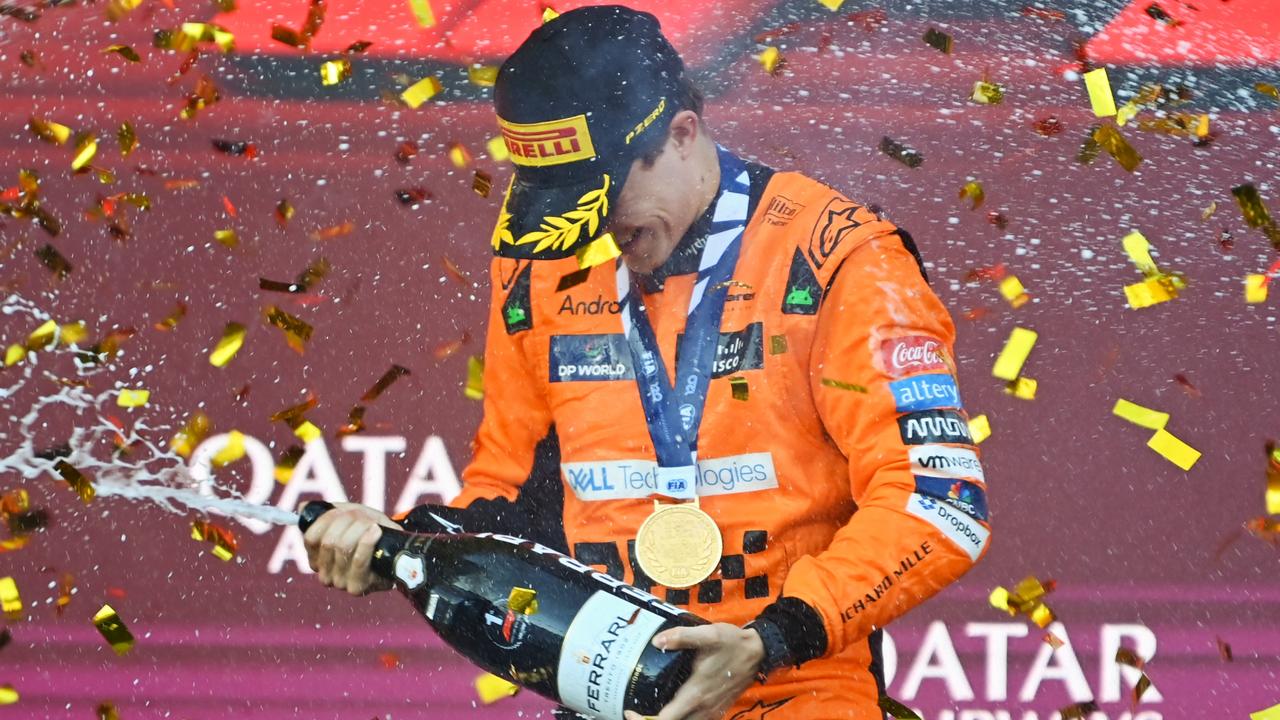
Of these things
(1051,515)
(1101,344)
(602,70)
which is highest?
(602,70)

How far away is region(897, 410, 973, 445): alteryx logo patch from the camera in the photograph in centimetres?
215

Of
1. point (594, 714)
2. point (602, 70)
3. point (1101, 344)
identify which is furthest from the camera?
point (1101, 344)

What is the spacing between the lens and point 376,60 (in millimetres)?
3111

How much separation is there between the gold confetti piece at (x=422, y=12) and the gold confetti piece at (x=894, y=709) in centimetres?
168

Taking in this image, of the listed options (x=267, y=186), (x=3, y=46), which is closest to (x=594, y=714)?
(x=267, y=186)

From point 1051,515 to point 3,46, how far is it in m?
2.44

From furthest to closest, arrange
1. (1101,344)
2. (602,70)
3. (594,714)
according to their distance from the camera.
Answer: (1101,344) < (602,70) < (594,714)

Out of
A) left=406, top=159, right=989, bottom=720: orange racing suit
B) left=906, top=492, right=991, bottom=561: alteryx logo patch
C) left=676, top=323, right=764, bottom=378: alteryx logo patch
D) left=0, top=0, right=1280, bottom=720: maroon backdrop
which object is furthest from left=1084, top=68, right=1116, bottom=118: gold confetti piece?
left=906, top=492, right=991, bottom=561: alteryx logo patch

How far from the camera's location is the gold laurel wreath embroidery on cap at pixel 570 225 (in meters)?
2.30

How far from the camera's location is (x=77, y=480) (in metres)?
3.14

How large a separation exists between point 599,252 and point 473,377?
811mm

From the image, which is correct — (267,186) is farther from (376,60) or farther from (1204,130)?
(1204,130)

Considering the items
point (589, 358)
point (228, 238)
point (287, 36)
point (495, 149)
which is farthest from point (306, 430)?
point (589, 358)

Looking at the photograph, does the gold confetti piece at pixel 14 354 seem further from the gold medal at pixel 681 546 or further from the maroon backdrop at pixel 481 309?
the gold medal at pixel 681 546
